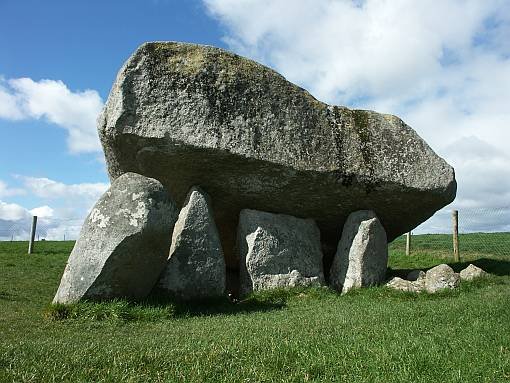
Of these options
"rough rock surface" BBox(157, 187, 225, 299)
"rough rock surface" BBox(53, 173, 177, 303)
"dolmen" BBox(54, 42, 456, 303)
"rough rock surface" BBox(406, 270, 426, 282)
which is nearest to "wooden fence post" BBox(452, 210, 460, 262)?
"dolmen" BBox(54, 42, 456, 303)

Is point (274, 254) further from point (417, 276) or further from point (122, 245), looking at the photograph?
point (122, 245)

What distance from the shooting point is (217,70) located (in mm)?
12477

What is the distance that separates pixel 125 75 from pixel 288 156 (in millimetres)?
4407

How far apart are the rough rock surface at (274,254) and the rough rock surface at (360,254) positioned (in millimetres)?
655

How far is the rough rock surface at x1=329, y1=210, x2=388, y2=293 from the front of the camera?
13805mm

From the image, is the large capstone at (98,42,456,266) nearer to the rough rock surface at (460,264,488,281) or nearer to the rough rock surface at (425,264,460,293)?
the rough rock surface at (460,264,488,281)

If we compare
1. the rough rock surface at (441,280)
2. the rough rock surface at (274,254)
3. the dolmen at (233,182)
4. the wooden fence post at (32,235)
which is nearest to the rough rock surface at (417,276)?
the rough rock surface at (441,280)

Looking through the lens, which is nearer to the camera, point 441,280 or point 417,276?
point 441,280

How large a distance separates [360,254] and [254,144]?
4.38 metres

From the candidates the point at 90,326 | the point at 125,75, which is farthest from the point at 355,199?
the point at 90,326

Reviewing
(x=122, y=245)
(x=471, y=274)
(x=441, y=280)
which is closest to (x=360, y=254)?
(x=441, y=280)

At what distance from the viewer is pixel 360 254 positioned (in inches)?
547

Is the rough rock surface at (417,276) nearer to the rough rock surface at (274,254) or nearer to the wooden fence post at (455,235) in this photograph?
the rough rock surface at (274,254)

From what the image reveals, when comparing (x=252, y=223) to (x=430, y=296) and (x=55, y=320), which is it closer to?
(x=430, y=296)
